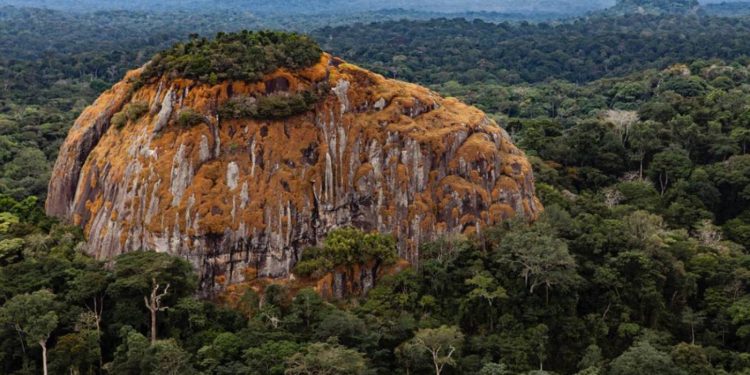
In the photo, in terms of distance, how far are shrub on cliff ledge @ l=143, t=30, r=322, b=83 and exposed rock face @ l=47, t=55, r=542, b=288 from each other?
577 mm

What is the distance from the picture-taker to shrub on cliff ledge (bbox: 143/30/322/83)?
1280 inches

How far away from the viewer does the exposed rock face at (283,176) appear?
100 ft

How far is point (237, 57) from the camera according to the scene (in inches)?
1293

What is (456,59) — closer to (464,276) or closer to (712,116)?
(712,116)

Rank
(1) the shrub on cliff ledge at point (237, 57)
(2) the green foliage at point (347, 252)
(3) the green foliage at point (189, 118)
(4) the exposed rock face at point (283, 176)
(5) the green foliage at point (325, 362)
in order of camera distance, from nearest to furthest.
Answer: (5) the green foliage at point (325, 362)
(2) the green foliage at point (347, 252)
(4) the exposed rock face at point (283, 176)
(3) the green foliage at point (189, 118)
(1) the shrub on cliff ledge at point (237, 57)

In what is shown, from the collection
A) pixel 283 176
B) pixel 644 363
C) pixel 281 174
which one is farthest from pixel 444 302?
pixel 281 174

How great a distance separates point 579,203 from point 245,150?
18.9 metres

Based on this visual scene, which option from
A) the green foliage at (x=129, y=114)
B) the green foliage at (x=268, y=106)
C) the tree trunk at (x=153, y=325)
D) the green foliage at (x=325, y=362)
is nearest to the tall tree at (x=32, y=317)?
the tree trunk at (x=153, y=325)

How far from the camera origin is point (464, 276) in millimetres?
30281

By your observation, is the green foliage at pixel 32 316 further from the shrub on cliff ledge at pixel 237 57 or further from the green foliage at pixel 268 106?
the shrub on cliff ledge at pixel 237 57

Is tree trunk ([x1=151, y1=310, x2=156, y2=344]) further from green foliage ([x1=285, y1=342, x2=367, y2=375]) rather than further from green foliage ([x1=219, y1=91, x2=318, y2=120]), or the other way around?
green foliage ([x1=219, y1=91, x2=318, y2=120])

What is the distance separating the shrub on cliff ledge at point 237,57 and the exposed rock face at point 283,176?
577 millimetres

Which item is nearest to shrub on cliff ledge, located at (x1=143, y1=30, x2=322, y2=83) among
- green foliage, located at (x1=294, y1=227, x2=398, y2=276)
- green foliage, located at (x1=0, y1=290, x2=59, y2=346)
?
green foliage, located at (x1=294, y1=227, x2=398, y2=276)

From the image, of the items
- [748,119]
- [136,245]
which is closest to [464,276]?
[136,245]
